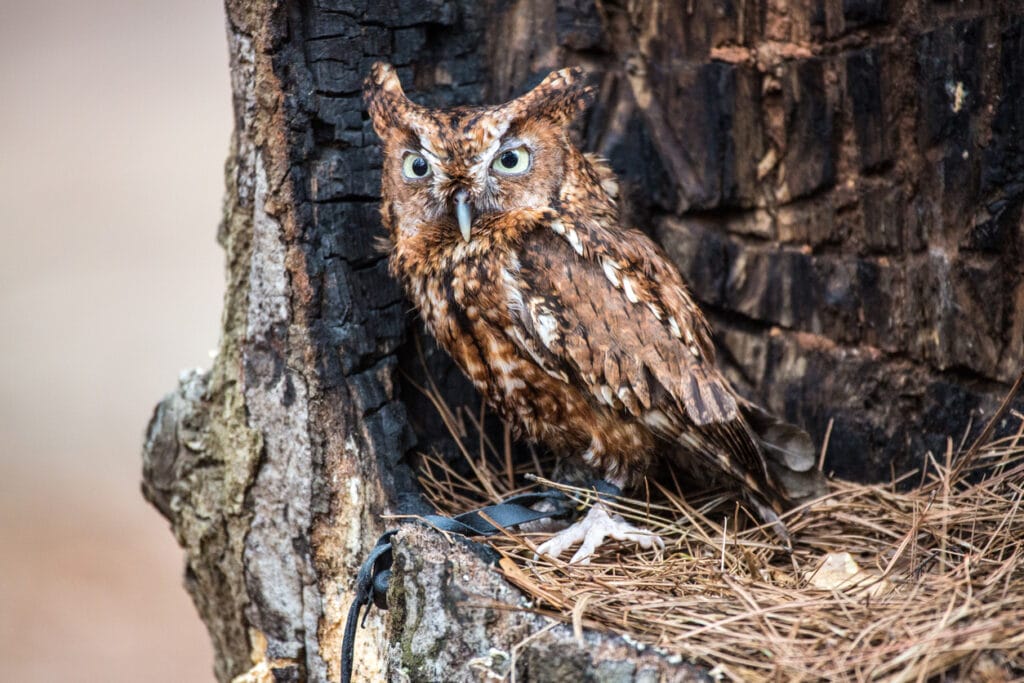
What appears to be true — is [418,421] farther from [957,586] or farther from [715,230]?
[957,586]

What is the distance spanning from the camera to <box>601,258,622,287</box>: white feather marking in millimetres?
2186

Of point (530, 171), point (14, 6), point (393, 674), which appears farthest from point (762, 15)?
point (14, 6)

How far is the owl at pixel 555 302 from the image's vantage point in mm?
2150

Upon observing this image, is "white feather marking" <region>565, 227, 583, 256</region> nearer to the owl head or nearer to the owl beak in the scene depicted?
the owl head

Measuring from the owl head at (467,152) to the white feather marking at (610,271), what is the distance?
23 centimetres

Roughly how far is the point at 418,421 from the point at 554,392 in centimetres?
47

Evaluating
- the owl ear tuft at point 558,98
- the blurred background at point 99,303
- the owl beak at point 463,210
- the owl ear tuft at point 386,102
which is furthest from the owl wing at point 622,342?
the blurred background at point 99,303

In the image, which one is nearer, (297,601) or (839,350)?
(297,601)

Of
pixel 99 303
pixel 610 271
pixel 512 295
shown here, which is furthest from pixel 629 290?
pixel 99 303

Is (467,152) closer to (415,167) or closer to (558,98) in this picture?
(415,167)

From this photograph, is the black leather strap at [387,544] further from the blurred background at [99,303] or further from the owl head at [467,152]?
the blurred background at [99,303]

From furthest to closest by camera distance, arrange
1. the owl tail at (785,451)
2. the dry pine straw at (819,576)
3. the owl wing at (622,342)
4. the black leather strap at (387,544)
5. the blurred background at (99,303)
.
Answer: the blurred background at (99,303) → the owl tail at (785,451) → the owl wing at (622,342) → the black leather strap at (387,544) → the dry pine straw at (819,576)

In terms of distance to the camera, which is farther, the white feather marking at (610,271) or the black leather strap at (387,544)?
the white feather marking at (610,271)

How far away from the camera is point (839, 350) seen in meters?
2.59
